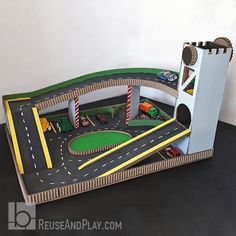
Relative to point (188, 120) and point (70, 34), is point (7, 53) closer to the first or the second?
point (70, 34)

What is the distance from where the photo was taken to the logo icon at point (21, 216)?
2.62m

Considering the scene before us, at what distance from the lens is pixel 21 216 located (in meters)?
2.72

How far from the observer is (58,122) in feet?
13.8

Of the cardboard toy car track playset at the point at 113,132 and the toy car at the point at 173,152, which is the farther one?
the toy car at the point at 173,152

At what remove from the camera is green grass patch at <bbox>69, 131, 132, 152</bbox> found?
12.1ft

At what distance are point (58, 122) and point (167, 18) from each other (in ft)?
7.68

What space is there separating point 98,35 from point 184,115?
204 cm

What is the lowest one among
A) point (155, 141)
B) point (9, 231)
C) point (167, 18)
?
point (9, 231)

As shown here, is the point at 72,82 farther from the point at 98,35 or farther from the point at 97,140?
the point at 98,35

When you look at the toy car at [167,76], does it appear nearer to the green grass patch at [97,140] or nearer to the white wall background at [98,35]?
the white wall background at [98,35]

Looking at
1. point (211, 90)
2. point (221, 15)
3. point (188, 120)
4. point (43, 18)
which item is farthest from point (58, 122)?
point (221, 15)

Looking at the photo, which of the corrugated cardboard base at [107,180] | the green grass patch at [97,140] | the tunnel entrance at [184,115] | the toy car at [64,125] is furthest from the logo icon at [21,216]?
the tunnel entrance at [184,115]

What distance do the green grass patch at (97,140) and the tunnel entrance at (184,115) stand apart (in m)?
0.71

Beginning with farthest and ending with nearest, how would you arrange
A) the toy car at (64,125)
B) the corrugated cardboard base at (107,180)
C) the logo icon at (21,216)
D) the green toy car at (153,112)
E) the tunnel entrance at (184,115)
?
the green toy car at (153,112) → the toy car at (64,125) → the tunnel entrance at (184,115) → the corrugated cardboard base at (107,180) → the logo icon at (21,216)
